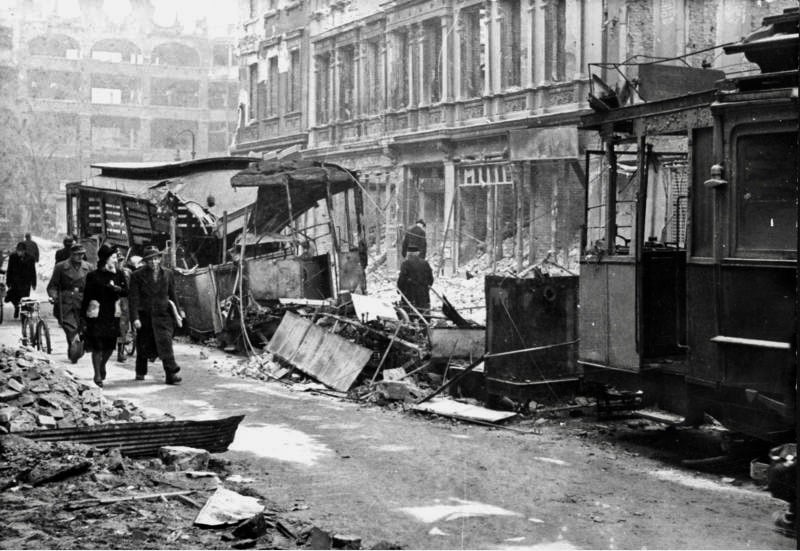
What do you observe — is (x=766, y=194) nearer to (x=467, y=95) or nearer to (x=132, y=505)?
(x=132, y=505)

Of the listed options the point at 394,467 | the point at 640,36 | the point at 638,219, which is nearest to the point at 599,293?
the point at 638,219

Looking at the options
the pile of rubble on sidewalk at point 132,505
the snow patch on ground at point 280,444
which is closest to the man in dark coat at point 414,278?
the snow patch on ground at point 280,444

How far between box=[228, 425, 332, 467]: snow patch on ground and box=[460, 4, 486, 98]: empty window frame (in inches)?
757

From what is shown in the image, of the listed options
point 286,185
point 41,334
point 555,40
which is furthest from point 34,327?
point 555,40

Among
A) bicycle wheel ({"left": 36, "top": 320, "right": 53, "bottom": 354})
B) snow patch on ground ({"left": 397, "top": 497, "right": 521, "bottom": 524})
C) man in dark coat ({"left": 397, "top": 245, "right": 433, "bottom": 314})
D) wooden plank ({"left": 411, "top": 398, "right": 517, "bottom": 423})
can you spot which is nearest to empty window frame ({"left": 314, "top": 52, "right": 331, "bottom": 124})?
man in dark coat ({"left": 397, "top": 245, "right": 433, "bottom": 314})

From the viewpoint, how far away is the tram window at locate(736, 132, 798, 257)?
7.84m

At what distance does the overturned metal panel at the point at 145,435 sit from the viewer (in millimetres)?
8312

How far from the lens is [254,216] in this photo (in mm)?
19891

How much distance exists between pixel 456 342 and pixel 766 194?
5.40 metres

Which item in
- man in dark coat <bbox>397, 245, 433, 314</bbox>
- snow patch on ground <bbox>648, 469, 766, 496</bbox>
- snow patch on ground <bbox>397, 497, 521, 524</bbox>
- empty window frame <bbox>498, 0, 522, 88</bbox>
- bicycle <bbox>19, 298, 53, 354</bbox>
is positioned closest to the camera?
snow patch on ground <bbox>397, 497, 521, 524</bbox>

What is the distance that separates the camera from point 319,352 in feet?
46.0

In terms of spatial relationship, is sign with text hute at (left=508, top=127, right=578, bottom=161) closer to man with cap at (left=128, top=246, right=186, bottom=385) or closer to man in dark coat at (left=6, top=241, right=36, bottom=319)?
man in dark coat at (left=6, top=241, right=36, bottom=319)

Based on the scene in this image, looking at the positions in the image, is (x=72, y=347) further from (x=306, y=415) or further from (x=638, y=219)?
(x=638, y=219)

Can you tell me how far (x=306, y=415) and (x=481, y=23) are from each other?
Answer: 1905cm
